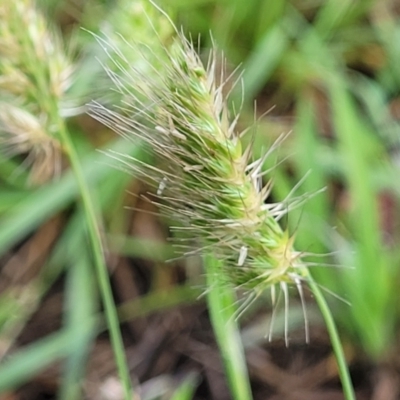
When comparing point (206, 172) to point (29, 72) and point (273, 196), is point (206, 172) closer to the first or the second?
point (29, 72)

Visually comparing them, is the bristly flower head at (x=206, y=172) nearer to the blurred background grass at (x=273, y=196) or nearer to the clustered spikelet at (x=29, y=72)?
the clustered spikelet at (x=29, y=72)

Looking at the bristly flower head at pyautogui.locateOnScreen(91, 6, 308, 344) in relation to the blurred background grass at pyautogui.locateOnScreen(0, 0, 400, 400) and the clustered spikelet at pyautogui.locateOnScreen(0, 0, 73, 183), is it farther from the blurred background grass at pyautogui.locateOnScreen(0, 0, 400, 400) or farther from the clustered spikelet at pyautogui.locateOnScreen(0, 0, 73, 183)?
the blurred background grass at pyautogui.locateOnScreen(0, 0, 400, 400)

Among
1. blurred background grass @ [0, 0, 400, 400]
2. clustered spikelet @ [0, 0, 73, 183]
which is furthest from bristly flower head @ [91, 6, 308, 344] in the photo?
blurred background grass @ [0, 0, 400, 400]

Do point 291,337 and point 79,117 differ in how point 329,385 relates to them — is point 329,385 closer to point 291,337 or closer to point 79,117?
point 291,337

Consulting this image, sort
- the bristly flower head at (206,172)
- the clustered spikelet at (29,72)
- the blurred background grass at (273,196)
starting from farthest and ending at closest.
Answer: the blurred background grass at (273,196)
the clustered spikelet at (29,72)
the bristly flower head at (206,172)

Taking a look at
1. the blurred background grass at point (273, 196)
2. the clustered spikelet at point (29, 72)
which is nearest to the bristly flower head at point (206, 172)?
the clustered spikelet at point (29, 72)
